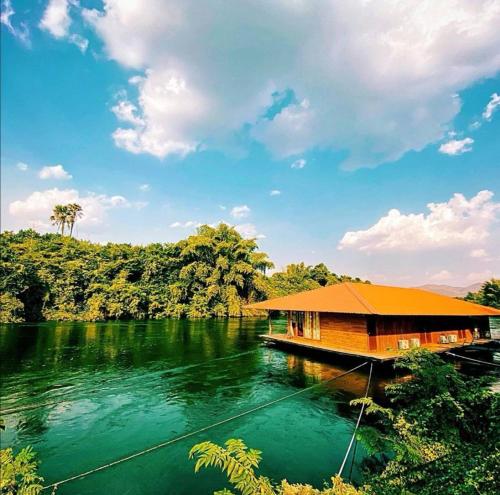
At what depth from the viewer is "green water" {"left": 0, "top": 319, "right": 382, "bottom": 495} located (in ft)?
19.9

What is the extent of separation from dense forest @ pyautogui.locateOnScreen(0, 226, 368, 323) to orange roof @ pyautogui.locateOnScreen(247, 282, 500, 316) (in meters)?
21.5

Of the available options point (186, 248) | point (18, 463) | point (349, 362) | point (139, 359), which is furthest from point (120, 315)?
point (18, 463)

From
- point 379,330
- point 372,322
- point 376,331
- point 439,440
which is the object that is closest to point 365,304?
point 372,322

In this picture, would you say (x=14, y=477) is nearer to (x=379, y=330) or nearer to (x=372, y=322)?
(x=372, y=322)

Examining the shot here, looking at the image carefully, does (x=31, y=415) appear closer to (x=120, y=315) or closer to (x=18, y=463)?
(x=18, y=463)

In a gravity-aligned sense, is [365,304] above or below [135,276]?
below

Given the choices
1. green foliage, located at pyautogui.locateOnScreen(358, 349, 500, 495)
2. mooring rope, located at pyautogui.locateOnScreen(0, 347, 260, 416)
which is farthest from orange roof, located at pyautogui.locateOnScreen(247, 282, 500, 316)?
green foliage, located at pyautogui.locateOnScreen(358, 349, 500, 495)

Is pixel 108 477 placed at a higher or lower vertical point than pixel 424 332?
lower

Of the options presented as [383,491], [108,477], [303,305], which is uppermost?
[303,305]

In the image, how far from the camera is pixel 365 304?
13.4 m

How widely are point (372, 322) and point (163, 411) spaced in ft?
31.3

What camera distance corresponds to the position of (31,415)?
8633 mm

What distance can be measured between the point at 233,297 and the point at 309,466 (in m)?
33.8

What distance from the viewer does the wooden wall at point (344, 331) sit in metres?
13.7
